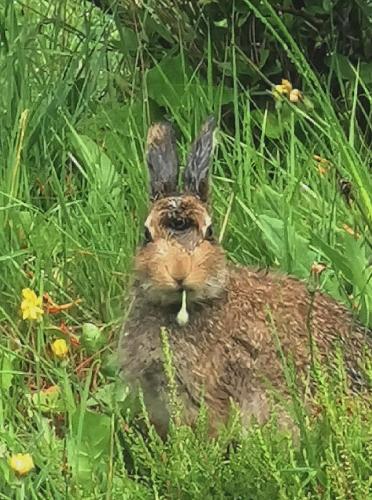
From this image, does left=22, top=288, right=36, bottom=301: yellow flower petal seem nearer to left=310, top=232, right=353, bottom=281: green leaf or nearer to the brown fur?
the brown fur

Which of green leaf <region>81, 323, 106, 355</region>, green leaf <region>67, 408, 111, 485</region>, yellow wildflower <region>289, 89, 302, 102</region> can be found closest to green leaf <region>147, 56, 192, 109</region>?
yellow wildflower <region>289, 89, 302, 102</region>

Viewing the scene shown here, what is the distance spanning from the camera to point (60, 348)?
3.71 metres

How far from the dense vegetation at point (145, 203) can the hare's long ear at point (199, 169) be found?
312mm

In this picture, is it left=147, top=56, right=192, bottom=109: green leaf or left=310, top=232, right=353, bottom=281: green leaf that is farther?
left=147, top=56, right=192, bottom=109: green leaf

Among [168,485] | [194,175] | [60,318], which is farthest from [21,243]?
[168,485]

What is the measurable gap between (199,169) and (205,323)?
1.31ft

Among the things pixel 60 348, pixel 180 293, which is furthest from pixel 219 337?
pixel 60 348

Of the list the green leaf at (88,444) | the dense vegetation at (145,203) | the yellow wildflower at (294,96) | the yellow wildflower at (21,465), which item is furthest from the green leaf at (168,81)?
the yellow wildflower at (21,465)

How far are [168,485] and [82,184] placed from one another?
178cm

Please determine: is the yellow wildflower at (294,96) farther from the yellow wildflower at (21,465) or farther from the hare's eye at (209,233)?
the yellow wildflower at (21,465)

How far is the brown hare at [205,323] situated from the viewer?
3496 millimetres

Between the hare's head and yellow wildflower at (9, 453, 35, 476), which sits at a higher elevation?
the hare's head

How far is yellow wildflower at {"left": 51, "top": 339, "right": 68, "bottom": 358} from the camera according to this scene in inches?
146

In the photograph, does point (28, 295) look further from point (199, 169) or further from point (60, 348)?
point (199, 169)
